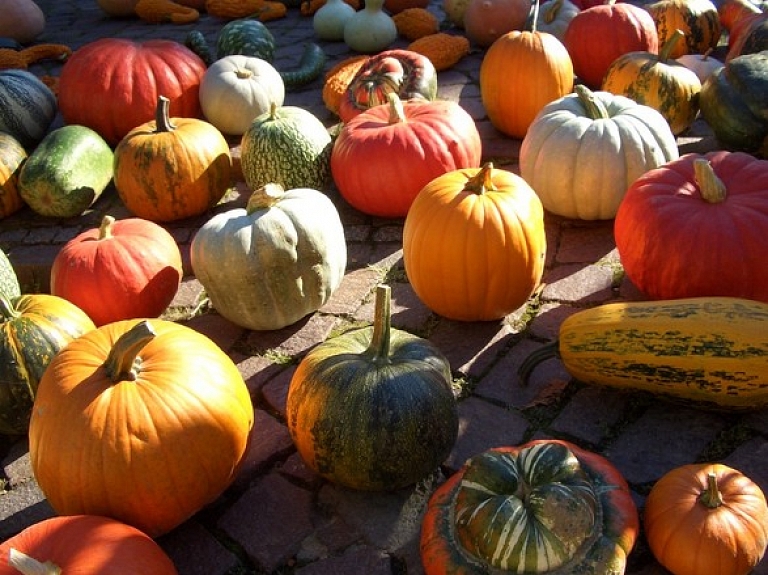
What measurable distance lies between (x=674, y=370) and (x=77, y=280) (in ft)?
8.38

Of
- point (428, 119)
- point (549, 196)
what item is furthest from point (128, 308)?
point (549, 196)

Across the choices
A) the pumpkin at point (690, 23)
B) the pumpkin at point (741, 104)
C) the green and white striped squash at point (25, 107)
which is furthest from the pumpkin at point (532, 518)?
the pumpkin at point (690, 23)

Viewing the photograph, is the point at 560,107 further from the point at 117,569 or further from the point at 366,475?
the point at 117,569

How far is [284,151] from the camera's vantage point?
4.50 m

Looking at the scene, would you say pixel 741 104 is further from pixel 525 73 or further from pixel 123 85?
pixel 123 85

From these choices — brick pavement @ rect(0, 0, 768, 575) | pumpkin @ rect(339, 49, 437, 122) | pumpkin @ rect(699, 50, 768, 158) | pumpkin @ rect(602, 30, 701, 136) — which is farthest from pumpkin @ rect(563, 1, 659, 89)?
brick pavement @ rect(0, 0, 768, 575)

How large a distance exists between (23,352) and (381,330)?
1454 mm

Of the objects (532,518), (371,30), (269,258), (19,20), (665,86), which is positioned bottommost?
(19,20)

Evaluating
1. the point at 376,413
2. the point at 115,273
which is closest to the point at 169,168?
the point at 115,273

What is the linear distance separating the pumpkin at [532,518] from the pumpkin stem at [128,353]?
104 cm

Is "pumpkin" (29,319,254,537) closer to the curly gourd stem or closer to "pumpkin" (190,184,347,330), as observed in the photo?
"pumpkin" (190,184,347,330)

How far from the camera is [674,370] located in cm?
287

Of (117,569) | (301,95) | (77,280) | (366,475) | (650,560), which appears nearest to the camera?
(117,569)

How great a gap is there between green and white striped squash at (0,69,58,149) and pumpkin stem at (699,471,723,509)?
4.74 m
